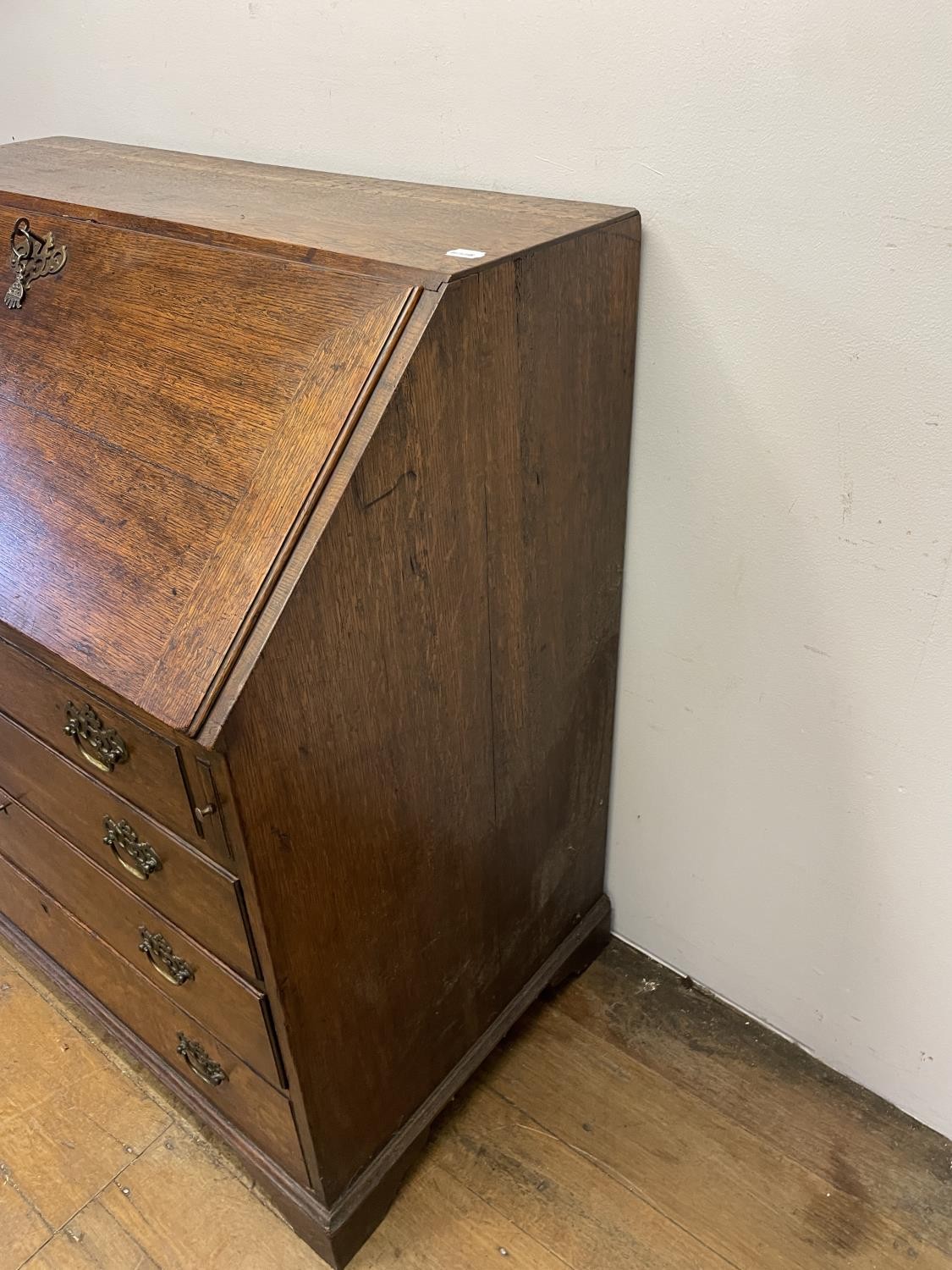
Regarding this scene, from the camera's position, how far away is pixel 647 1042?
1359 mm

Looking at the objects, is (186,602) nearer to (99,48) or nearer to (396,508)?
(396,508)

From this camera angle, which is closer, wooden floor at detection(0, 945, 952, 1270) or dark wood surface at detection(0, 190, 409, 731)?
dark wood surface at detection(0, 190, 409, 731)

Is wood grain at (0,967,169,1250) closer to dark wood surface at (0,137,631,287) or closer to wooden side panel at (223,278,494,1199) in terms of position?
wooden side panel at (223,278,494,1199)

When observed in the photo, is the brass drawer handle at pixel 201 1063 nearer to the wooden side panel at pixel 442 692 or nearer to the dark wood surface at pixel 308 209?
the wooden side panel at pixel 442 692

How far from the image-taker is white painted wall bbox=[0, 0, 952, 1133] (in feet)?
2.71

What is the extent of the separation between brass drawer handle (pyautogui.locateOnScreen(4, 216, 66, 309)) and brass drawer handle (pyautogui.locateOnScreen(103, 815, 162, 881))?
1.84 feet

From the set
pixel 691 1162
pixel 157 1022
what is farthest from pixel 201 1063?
pixel 691 1162

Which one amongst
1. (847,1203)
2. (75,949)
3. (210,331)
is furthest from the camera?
(75,949)

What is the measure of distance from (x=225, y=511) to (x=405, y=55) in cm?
60

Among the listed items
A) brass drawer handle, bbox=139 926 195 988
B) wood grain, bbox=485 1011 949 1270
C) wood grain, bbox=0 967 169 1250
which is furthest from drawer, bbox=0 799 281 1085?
wood grain, bbox=485 1011 949 1270

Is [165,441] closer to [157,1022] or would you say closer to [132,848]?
[132,848]

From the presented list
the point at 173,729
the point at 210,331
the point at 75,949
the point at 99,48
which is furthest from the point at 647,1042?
the point at 99,48

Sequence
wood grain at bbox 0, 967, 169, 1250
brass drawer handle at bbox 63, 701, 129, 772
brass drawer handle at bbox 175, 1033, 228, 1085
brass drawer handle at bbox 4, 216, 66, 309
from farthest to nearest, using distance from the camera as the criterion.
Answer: wood grain at bbox 0, 967, 169, 1250 < brass drawer handle at bbox 175, 1033, 228, 1085 < brass drawer handle at bbox 4, 216, 66, 309 < brass drawer handle at bbox 63, 701, 129, 772

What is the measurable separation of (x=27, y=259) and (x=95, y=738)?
534 millimetres
